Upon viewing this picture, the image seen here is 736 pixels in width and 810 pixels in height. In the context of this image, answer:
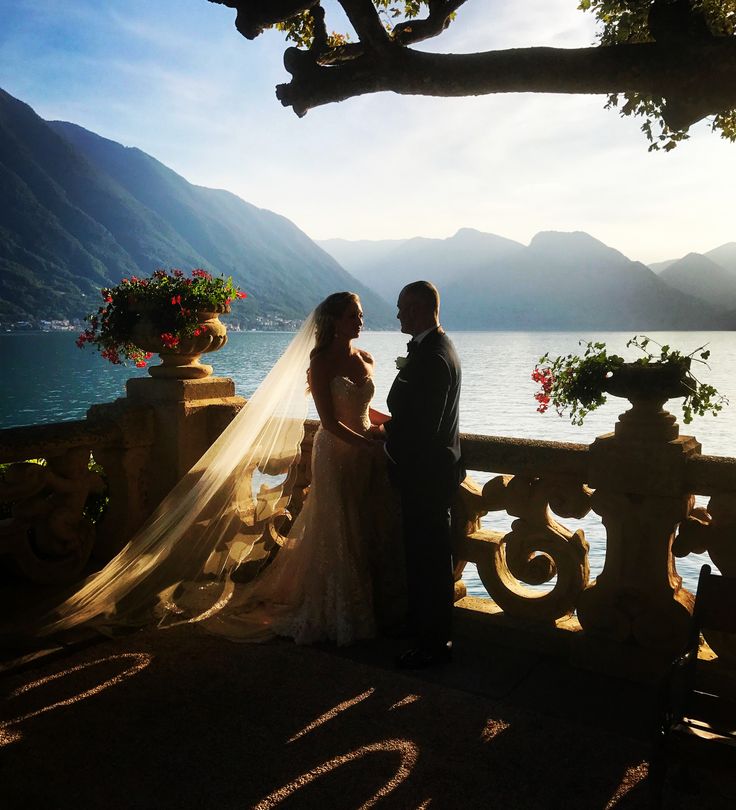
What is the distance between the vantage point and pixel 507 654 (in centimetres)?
410

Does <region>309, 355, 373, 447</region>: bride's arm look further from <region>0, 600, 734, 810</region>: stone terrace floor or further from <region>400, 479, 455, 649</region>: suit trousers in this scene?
<region>0, 600, 734, 810</region>: stone terrace floor

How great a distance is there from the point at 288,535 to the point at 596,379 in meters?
2.22

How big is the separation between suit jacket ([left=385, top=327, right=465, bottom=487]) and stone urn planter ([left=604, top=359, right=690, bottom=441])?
87 cm

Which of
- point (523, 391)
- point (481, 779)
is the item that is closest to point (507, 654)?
point (481, 779)

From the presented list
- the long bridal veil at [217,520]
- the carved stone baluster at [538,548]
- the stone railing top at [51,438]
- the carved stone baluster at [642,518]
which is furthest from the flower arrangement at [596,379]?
the stone railing top at [51,438]

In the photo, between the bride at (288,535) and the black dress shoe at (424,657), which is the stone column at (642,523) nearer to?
the black dress shoe at (424,657)

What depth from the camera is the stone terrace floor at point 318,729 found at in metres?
2.80

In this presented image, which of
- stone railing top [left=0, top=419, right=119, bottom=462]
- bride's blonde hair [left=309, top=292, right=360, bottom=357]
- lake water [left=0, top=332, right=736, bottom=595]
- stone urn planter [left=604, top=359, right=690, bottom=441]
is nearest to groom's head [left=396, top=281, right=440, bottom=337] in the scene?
bride's blonde hair [left=309, top=292, right=360, bottom=357]

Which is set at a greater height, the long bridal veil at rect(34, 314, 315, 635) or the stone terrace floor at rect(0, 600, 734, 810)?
the long bridal veil at rect(34, 314, 315, 635)

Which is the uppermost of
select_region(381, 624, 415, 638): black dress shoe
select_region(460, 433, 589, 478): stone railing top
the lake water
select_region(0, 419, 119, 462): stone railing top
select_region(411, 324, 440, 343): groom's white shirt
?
select_region(411, 324, 440, 343): groom's white shirt

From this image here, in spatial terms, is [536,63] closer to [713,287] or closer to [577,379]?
[577,379]

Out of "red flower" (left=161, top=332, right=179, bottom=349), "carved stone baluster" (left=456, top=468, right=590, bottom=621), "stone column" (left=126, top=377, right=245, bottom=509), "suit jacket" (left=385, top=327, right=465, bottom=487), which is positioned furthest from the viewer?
A: "stone column" (left=126, top=377, right=245, bottom=509)

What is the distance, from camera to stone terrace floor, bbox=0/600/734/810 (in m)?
2.80

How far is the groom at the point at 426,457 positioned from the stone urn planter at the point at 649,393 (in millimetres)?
877
